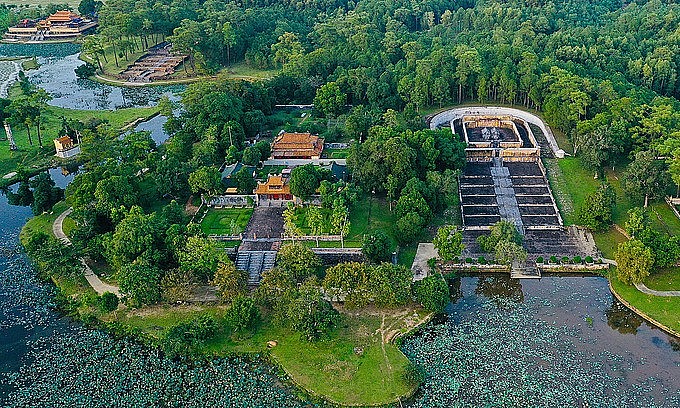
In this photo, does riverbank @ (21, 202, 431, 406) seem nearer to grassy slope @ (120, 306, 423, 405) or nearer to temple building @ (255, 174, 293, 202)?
grassy slope @ (120, 306, 423, 405)

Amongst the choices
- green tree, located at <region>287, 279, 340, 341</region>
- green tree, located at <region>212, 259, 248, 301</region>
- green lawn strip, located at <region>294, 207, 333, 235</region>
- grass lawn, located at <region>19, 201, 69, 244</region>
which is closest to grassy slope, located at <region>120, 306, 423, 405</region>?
green tree, located at <region>287, 279, 340, 341</region>

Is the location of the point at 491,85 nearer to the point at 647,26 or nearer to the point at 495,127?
the point at 495,127

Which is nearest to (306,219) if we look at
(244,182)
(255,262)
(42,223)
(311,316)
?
(255,262)

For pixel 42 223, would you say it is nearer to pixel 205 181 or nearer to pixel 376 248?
pixel 205 181

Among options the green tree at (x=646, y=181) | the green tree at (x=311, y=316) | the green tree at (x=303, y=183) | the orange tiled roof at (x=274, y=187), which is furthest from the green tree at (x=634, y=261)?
the orange tiled roof at (x=274, y=187)

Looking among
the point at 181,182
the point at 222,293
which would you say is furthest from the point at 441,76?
the point at 222,293

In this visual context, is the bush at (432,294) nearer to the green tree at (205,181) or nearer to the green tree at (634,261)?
the green tree at (634,261)
